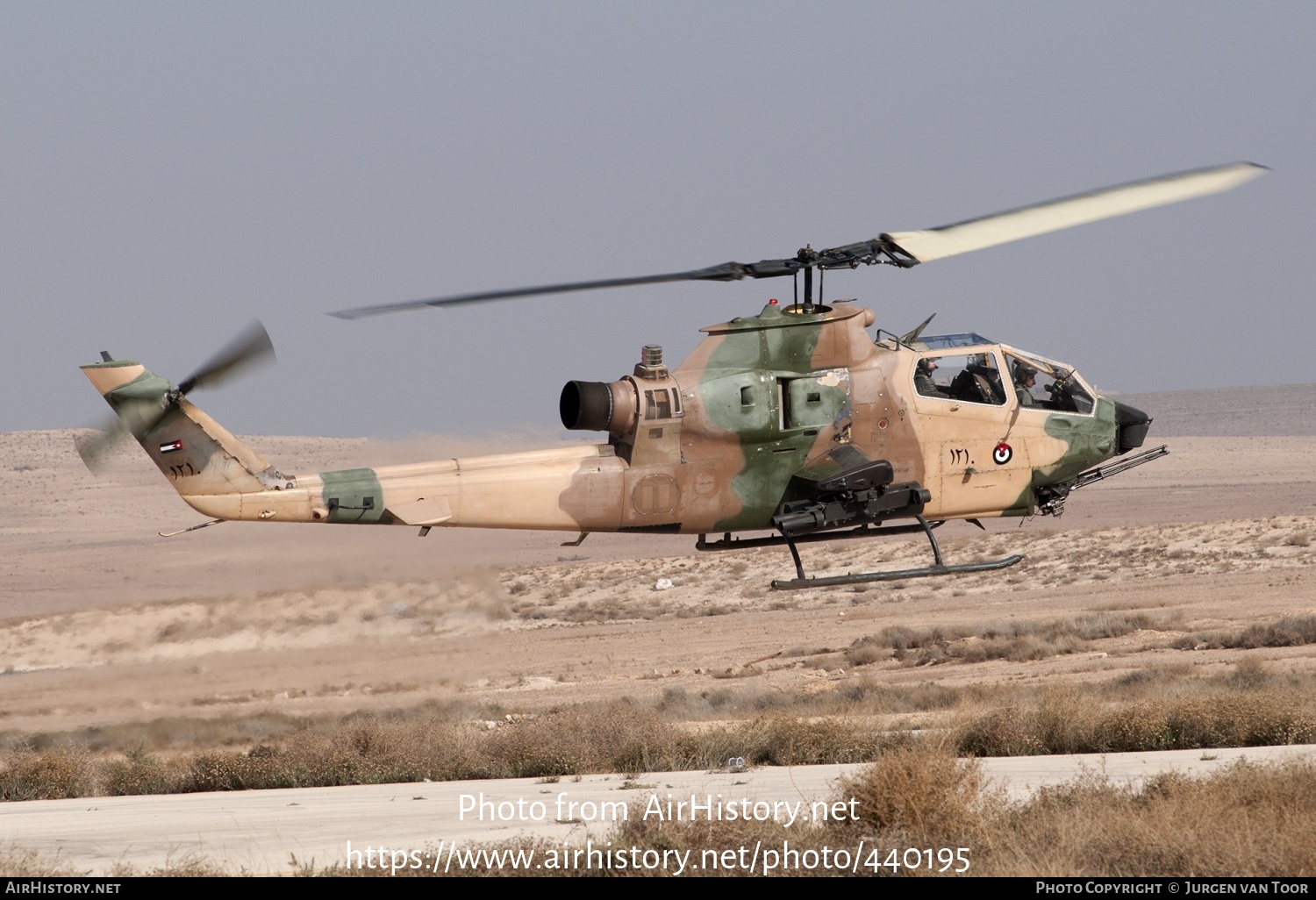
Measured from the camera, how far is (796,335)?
18.6 metres

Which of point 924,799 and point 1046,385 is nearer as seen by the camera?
point 924,799

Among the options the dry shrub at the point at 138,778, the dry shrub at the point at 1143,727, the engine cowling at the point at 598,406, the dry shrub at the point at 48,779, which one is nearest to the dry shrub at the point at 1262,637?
the dry shrub at the point at 1143,727

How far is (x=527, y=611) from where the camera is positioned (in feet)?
152

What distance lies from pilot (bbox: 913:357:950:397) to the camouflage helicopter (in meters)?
0.02

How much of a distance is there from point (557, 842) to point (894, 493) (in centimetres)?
683

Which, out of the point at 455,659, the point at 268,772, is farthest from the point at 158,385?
the point at 455,659

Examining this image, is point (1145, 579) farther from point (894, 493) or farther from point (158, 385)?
point (158, 385)

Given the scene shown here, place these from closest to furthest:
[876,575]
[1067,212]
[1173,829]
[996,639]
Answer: [1173,829] → [1067,212] → [876,575] → [996,639]

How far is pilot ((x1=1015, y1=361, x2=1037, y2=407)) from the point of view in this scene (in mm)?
19797

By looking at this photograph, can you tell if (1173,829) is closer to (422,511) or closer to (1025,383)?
(1025,383)

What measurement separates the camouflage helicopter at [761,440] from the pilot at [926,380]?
0.02m

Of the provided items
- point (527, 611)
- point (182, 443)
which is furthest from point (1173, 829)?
point (527, 611)

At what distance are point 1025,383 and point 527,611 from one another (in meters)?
28.5

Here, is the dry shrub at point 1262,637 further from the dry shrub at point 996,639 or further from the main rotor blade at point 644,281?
the main rotor blade at point 644,281
